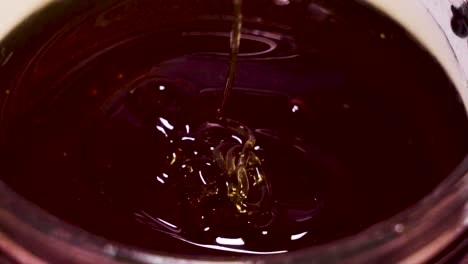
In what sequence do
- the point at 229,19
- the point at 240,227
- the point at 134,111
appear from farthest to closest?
the point at 229,19
the point at 134,111
the point at 240,227

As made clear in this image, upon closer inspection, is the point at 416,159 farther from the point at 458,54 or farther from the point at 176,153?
the point at 176,153

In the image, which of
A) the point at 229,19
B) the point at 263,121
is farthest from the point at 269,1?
the point at 263,121

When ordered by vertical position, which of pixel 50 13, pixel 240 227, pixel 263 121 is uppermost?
pixel 50 13

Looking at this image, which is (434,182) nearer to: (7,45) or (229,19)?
(229,19)

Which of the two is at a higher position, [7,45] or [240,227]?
[7,45]

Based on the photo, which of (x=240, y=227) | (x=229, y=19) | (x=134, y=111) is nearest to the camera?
(x=240, y=227)

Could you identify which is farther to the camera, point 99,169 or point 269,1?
point 269,1
